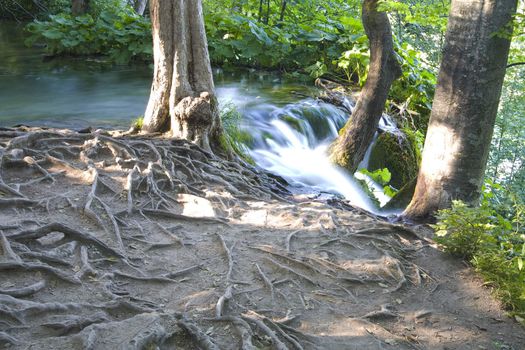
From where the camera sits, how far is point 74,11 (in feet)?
63.5

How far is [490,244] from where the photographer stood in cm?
541

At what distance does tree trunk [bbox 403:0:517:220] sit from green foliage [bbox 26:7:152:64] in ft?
38.5

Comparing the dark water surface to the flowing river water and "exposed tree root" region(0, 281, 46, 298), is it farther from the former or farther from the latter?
"exposed tree root" region(0, 281, 46, 298)

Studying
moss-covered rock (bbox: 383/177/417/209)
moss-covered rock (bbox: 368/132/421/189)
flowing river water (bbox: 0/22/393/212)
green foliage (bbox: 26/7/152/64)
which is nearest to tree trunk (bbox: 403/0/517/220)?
moss-covered rock (bbox: 383/177/417/209)

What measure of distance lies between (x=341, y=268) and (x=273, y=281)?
2.72 ft

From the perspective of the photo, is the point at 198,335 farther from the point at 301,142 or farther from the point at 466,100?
the point at 301,142

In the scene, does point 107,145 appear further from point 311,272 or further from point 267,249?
point 311,272

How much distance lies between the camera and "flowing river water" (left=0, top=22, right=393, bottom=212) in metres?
10.1

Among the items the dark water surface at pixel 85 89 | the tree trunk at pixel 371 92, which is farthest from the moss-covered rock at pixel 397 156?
the dark water surface at pixel 85 89

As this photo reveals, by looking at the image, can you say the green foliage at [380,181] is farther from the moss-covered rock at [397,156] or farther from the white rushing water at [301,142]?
the moss-covered rock at [397,156]

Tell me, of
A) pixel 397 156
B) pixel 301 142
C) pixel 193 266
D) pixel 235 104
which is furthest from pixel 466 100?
pixel 235 104

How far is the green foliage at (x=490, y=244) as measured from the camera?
494cm

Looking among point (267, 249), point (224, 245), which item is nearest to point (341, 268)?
point (267, 249)

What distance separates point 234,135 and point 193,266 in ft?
15.9
